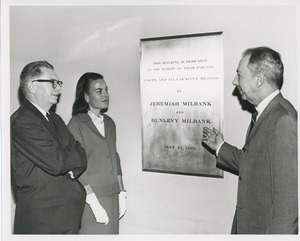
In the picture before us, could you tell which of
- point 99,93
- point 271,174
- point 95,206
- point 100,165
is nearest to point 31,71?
point 99,93

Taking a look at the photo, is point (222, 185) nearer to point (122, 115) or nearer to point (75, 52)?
point (122, 115)

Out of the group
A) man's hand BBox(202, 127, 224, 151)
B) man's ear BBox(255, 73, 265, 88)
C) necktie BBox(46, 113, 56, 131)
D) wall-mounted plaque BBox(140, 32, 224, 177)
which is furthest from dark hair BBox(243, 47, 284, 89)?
necktie BBox(46, 113, 56, 131)

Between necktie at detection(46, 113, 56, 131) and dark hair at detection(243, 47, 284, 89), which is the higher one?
dark hair at detection(243, 47, 284, 89)

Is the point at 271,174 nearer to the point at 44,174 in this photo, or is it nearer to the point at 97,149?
the point at 97,149

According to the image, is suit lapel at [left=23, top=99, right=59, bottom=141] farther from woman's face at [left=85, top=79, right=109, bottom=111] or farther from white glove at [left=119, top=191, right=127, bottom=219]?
white glove at [left=119, top=191, right=127, bottom=219]

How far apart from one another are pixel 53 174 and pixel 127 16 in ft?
2.99

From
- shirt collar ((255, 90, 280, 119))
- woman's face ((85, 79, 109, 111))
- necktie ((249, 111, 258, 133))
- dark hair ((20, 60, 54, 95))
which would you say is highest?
dark hair ((20, 60, 54, 95))

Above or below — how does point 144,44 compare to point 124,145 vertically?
above

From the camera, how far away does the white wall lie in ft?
6.12

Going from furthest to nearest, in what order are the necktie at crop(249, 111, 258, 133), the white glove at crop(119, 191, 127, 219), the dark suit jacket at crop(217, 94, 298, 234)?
1. the white glove at crop(119, 191, 127, 219)
2. the necktie at crop(249, 111, 258, 133)
3. the dark suit jacket at crop(217, 94, 298, 234)

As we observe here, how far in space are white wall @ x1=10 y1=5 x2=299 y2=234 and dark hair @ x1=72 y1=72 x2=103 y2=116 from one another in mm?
29

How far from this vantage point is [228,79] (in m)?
1.87

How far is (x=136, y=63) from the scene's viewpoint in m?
1.95

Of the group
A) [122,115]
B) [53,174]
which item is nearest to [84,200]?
[53,174]
